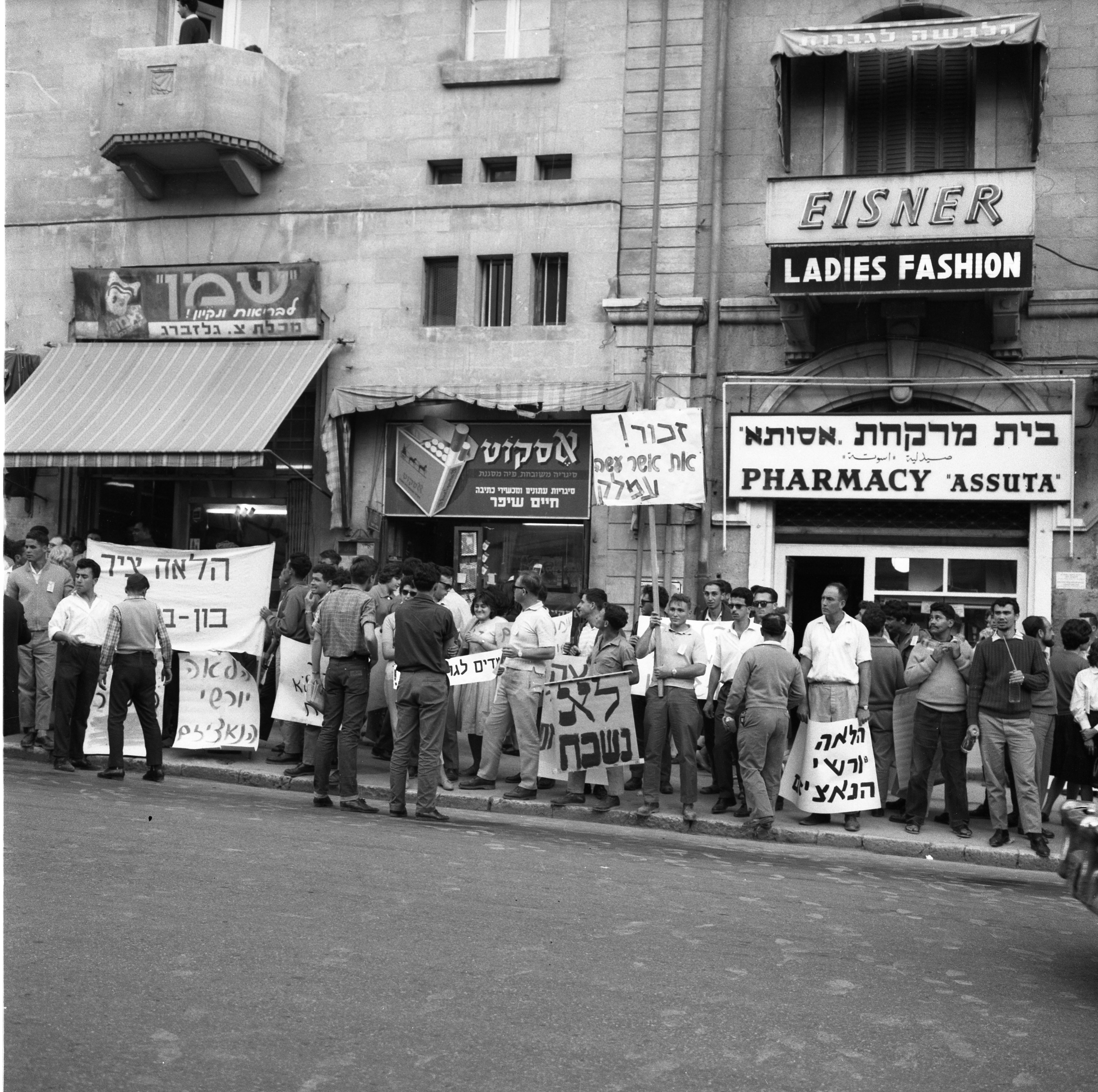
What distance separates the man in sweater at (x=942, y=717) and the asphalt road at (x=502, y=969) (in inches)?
76.8

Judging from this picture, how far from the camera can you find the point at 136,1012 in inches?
189

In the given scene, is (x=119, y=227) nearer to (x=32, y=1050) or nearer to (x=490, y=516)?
(x=490, y=516)

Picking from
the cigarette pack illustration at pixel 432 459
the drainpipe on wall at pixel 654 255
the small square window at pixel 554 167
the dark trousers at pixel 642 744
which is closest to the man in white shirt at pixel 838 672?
the dark trousers at pixel 642 744

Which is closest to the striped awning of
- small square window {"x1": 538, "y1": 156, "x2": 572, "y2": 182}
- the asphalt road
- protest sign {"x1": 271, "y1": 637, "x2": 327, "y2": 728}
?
small square window {"x1": 538, "y1": 156, "x2": 572, "y2": 182}

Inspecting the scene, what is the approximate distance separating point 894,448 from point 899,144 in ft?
12.7

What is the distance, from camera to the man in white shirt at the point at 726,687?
1155 centimetres

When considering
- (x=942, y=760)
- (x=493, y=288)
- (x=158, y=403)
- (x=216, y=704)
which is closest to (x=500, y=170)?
(x=493, y=288)

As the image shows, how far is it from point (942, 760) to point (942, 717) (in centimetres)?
40

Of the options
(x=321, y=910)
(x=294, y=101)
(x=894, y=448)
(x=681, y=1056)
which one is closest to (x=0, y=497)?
(x=681, y=1056)

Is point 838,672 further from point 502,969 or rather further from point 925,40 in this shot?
point 925,40

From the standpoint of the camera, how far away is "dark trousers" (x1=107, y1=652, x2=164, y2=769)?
11.4 meters

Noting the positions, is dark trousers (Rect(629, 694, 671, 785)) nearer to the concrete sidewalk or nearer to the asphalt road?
the concrete sidewalk

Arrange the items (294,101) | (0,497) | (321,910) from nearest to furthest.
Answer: (0,497) → (321,910) → (294,101)

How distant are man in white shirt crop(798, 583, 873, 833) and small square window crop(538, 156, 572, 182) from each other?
8175 mm
